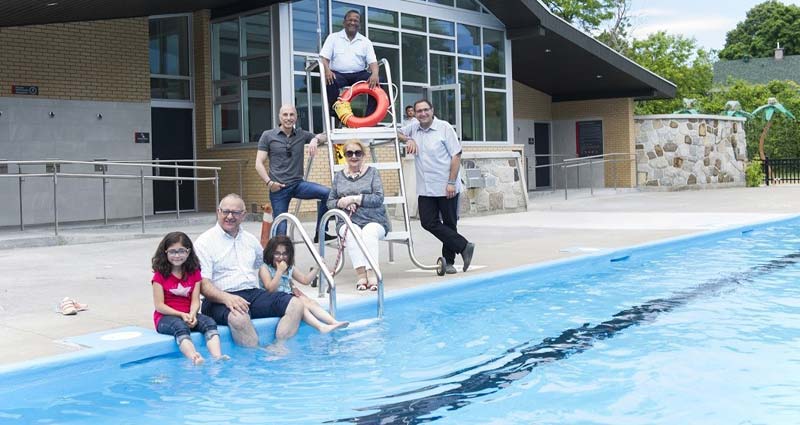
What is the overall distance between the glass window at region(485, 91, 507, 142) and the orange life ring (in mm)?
11547

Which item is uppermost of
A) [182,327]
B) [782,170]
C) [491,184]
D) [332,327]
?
[782,170]

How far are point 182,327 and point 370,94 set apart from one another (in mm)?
4024

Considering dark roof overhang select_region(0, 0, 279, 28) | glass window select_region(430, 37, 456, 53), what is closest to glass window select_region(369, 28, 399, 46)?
glass window select_region(430, 37, 456, 53)

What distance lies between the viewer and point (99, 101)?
1557 cm

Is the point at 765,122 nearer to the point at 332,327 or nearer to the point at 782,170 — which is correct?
the point at 782,170

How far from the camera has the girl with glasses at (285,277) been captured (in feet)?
19.7

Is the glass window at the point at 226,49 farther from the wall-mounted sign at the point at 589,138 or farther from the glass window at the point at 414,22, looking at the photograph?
the wall-mounted sign at the point at 589,138

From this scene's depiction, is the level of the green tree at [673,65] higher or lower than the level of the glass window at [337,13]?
higher

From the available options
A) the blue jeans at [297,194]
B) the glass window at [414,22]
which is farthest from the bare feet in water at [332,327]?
the glass window at [414,22]

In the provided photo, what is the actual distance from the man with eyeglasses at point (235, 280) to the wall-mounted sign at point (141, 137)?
10.9m

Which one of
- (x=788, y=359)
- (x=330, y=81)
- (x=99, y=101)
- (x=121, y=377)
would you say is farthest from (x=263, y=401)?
(x=99, y=101)

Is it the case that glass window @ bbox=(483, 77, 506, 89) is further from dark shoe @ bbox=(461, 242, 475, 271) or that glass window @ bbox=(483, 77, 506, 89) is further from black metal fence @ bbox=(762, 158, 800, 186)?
black metal fence @ bbox=(762, 158, 800, 186)

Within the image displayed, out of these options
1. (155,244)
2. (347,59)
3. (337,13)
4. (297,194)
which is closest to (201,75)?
(337,13)

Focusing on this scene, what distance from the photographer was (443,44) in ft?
61.5
